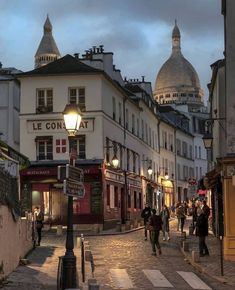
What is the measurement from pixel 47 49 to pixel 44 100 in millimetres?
125965

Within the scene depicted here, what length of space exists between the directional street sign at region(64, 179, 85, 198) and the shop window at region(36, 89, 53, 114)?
29416mm

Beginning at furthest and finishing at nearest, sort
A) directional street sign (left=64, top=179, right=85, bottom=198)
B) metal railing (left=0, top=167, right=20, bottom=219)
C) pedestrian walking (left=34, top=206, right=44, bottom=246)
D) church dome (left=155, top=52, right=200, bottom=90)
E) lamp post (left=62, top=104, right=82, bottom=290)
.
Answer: church dome (left=155, top=52, right=200, bottom=90)
pedestrian walking (left=34, top=206, right=44, bottom=246)
metal railing (left=0, top=167, right=20, bottom=219)
directional street sign (left=64, top=179, right=85, bottom=198)
lamp post (left=62, top=104, right=82, bottom=290)

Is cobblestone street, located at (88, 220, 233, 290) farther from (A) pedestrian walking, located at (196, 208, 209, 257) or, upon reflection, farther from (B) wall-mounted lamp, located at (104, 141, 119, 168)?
(B) wall-mounted lamp, located at (104, 141, 119, 168)

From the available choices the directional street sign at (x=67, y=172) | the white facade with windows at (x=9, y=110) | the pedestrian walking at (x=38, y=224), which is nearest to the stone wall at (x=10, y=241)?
the directional street sign at (x=67, y=172)

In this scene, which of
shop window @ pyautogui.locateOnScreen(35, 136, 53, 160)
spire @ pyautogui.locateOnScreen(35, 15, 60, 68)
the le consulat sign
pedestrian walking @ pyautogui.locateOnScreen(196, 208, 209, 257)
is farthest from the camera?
spire @ pyautogui.locateOnScreen(35, 15, 60, 68)

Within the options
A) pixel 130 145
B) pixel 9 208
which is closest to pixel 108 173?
pixel 130 145

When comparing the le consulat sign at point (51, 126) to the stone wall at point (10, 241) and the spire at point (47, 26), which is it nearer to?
the stone wall at point (10, 241)

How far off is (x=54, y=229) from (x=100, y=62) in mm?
15084

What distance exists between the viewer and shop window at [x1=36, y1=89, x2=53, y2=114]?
140ft

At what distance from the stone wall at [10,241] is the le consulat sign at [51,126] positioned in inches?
829

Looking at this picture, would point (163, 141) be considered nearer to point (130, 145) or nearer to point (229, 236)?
point (130, 145)

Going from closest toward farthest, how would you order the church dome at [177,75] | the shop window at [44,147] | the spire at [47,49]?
the shop window at [44,147] < the church dome at [177,75] < the spire at [47,49]

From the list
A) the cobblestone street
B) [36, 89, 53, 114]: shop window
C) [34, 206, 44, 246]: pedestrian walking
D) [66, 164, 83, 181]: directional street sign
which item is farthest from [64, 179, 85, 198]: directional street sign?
[36, 89, 53, 114]: shop window

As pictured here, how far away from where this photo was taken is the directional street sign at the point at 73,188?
12.7m
